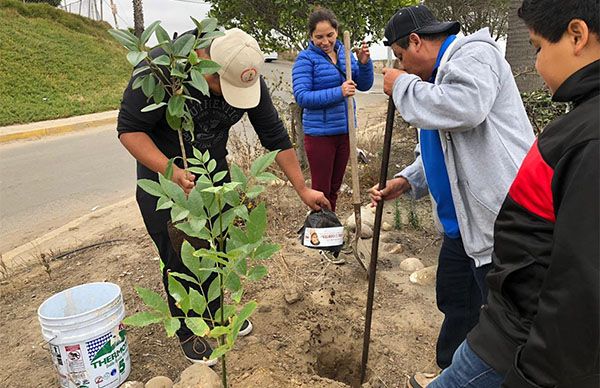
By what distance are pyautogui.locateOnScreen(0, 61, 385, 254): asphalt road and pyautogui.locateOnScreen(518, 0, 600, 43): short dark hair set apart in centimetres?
448

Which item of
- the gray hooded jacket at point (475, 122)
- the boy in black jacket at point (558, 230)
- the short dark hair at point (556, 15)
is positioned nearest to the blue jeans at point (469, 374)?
the boy in black jacket at point (558, 230)

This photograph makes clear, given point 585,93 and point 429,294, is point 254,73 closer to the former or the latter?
point 585,93

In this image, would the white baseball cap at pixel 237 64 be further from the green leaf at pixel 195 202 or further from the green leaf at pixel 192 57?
the green leaf at pixel 195 202

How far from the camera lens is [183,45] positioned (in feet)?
5.38

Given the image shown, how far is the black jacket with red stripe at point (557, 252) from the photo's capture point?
948 millimetres

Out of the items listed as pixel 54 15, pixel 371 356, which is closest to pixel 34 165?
pixel 371 356

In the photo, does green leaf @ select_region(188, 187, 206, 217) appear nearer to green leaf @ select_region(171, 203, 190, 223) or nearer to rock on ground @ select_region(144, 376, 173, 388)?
green leaf @ select_region(171, 203, 190, 223)

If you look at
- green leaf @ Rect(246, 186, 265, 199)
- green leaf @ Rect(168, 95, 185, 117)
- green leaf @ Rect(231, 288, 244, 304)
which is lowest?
green leaf @ Rect(231, 288, 244, 304)

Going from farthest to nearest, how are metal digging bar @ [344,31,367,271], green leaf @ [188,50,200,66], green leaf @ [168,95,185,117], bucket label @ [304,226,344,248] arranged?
1. metal digging bar @ [344,31,367,271]
2. bucket label @ [304,226,344,248]
3. green leaf @ [168,95,185,117]
4. green leaf @ [188,50,200,66]

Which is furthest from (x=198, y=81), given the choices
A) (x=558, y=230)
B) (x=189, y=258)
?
(x=558, y=230)

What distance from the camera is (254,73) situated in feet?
7.21

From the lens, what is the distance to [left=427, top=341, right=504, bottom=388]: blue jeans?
4.45 ft

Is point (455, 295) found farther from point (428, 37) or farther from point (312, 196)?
point (428, 37)

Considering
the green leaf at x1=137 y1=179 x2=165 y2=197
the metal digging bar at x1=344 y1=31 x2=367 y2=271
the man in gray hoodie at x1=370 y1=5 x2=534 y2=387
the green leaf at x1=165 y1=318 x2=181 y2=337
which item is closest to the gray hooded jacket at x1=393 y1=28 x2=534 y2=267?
the man in gray hoodie at x1=370 y1=5 x2=534 y2=387
